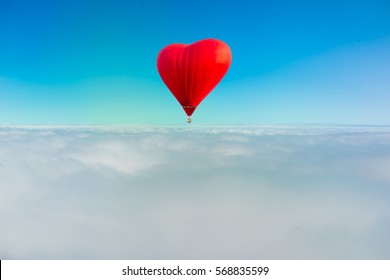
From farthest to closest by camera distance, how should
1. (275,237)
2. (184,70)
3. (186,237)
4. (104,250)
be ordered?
1. (275,237)
2. (186,237)
3. (104,250)
4. (184,70)

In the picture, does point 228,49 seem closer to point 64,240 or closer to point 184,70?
point 184,70

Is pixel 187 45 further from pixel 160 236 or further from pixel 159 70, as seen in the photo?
pixel 160 236

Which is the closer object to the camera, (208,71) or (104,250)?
(208,71)
